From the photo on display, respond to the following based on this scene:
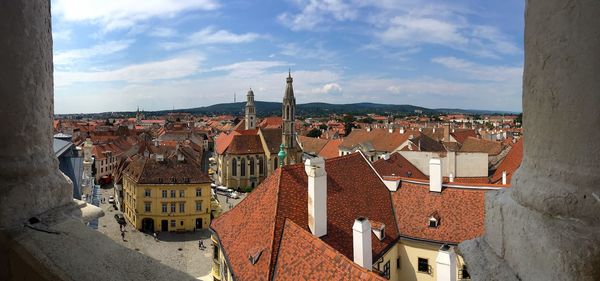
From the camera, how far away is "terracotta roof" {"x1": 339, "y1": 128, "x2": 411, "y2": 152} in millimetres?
52875

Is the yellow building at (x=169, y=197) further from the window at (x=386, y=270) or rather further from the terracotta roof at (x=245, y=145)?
the window at (x=386, y=270)

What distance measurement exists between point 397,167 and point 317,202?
53.5 feet

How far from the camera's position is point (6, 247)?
6.92ft

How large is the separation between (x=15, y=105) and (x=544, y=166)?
8.57 feet

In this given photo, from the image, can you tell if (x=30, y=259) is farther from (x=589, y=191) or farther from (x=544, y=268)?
(x=589, y=191)

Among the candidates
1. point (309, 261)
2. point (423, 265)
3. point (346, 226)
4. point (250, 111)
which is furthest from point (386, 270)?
point (250, 111)

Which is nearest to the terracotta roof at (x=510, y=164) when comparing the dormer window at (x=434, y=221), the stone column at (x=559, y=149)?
the dormer window at (x=434, y=221)

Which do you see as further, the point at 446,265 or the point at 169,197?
the point at 169,197

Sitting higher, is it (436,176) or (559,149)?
(559,149)

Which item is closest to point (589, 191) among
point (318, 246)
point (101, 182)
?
point (318, 246)

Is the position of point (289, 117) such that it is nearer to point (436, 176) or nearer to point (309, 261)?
point (436, 176)

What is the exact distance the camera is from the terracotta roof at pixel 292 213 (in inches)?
482

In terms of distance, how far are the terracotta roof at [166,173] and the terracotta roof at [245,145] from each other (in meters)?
19.4

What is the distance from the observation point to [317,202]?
43.1 ft
